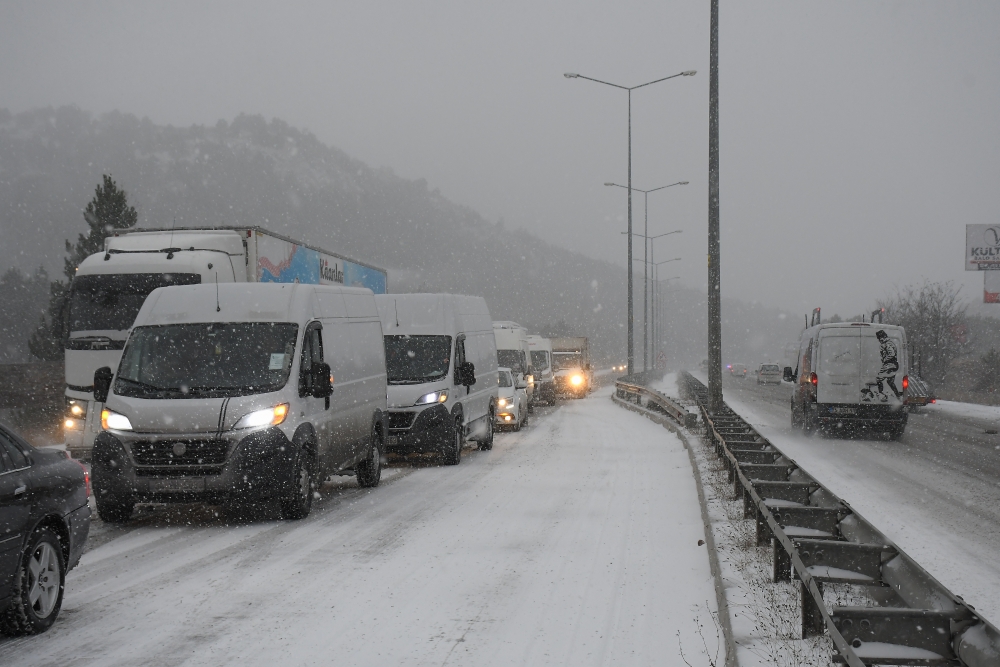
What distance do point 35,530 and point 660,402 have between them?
23136 millimetres

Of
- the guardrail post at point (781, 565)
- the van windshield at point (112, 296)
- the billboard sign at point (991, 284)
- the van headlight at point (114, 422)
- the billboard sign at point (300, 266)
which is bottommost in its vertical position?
the guardrail post at point (781, 565)

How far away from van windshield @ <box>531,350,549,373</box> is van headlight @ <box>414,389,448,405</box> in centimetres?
2198

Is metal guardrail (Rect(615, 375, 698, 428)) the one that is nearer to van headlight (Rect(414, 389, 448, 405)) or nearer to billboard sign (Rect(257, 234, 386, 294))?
van headlight (Rect(414, 389, 448, 405))

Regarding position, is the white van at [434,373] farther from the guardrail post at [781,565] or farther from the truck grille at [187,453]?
the guardrail post at [781,565]

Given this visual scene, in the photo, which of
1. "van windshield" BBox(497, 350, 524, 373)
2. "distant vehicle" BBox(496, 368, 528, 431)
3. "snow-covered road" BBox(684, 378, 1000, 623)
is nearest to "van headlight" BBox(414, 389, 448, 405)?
"snow-covered road" BBox(684, 378, 1000, 623)

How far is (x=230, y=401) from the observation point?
32.4 ft

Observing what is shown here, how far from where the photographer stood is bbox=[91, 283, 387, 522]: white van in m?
9.66

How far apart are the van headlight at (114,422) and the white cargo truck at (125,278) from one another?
4.63 meters

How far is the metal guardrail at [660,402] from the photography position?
68.6ft

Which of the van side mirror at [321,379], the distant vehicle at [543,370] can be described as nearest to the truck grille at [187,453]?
the van side mirror at [321,379]

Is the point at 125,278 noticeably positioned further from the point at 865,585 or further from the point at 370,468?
the point at 865,585

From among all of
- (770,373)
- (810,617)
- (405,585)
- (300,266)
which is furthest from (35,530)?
(770,373)

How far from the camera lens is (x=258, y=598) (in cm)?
685

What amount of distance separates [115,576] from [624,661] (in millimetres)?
4298
